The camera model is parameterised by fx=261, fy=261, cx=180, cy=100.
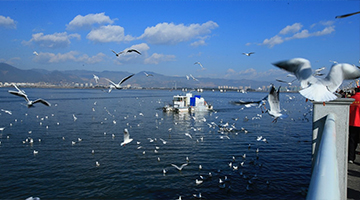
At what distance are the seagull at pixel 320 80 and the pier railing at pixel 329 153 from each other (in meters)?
0.29

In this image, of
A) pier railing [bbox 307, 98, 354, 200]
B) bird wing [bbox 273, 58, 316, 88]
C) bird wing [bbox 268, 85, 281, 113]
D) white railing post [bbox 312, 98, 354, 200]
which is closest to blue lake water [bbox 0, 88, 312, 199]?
bird wing [bbox 268, 85, 281, 113]

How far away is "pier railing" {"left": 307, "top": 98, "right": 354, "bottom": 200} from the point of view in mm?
1601

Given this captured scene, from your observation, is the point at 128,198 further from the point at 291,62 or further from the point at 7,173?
the point at 291,62

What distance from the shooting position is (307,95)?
381cm

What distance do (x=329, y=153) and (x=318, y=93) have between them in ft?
7.02

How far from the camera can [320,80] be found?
174 inches

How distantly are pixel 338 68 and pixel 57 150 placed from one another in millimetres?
21272

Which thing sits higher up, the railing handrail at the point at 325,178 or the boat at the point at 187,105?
the railing handrail at the point at 325,178

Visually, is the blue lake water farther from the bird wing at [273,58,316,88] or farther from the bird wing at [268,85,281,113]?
the bird wing at [273,58,316,88]

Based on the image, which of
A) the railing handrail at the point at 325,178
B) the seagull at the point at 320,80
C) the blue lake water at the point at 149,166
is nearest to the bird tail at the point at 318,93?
the seagull at the point at 320,80

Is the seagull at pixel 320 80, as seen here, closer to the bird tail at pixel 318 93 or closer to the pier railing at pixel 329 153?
the bird tail at pixel 318 93

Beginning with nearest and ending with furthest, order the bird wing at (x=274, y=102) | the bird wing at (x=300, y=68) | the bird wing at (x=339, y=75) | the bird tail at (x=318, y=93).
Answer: the bird tail at (x=318, y=93) < the bird wing at (x=339, y=75) < the bird wing at (x=300, y=68) < the bird wing at (x=274, y=102)

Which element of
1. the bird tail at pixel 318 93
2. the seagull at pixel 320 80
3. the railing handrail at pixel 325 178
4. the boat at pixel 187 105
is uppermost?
the seagull at pixel 320 80

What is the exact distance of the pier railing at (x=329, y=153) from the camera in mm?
1601
